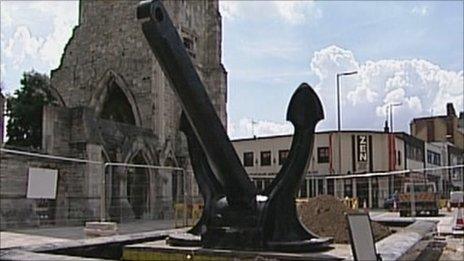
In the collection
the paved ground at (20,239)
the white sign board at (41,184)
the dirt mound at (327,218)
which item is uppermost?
the white sign board at (41,184)

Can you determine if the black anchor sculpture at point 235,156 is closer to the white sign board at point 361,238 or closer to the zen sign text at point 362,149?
the white sign board at point 361,238

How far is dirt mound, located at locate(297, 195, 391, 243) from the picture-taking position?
1143cm

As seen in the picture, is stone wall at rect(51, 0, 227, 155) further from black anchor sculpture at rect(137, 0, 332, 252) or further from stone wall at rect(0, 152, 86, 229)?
black anchor sculpture at rect(137, 0, 332, 252)

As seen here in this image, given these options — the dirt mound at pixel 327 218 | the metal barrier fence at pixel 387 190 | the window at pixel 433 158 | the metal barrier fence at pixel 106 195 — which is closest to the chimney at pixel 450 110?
the window at pixel 433 158

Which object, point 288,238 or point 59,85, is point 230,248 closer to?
point 288,238

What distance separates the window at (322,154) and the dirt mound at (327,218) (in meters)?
34.8

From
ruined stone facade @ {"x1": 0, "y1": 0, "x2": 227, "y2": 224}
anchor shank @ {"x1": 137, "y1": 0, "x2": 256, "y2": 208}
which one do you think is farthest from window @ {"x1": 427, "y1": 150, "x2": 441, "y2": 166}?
anchor shank @ {"x1": 137, "y1": 0, "x2": 256, "y2": 208}

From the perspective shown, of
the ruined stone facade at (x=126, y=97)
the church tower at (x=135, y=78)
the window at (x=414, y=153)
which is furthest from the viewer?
the window at (x=414, y=153)

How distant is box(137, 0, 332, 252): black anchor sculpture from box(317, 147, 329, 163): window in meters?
40.0

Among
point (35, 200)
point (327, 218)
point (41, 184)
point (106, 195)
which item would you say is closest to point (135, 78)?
point (106, 195)

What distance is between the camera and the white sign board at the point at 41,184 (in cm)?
1152

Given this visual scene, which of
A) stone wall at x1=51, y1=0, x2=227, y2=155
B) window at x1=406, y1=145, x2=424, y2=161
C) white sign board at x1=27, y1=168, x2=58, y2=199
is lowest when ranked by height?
white sign board at x1=27, y1=168, x2=58, y2=199

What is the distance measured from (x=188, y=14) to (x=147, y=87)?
6137 mm

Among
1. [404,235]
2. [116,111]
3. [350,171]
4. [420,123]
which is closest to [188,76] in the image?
[404,235]
